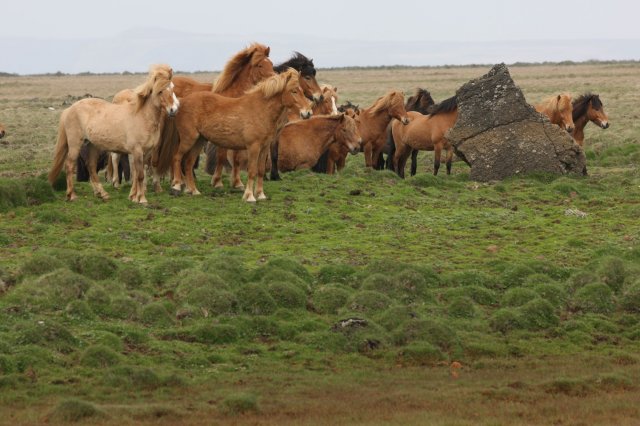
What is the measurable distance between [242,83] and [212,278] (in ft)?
23.9

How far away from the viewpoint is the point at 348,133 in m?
21.2

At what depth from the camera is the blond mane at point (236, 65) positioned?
18.8 meters

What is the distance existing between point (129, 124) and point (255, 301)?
5651mm

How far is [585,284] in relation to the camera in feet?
42.9

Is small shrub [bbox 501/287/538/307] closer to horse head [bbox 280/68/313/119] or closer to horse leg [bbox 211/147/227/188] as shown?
horse head [bbox 280/68/313/119]

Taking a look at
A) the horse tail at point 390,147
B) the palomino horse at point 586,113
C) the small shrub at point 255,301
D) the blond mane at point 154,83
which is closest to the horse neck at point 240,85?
the blond mane at point 154,83

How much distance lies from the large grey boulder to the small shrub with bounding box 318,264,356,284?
8.58 metres

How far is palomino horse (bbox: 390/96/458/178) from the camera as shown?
76.6ft

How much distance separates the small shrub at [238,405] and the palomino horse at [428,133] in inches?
566

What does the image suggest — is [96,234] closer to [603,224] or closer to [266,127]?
[266,127]

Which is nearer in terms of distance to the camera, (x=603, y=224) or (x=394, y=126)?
(x=603, y=224)

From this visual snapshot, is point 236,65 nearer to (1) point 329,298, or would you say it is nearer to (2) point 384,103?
(2) point 384,103

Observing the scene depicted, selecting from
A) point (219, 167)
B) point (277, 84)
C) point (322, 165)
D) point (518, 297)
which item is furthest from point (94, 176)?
point (518, 297)

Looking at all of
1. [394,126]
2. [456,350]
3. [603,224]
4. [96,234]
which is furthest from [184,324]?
[394,126]
